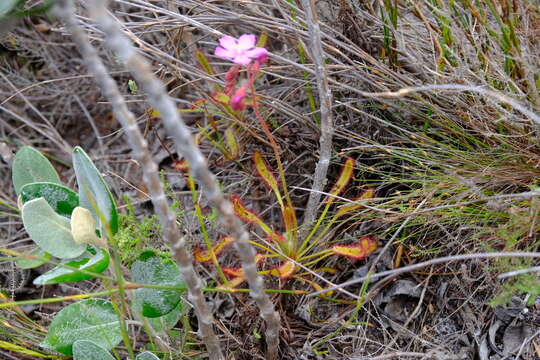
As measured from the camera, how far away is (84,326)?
4.17 feet

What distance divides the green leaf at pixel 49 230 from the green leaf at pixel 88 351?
19 cm

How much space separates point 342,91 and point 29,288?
1233 mm

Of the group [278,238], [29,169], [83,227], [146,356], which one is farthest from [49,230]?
[278,238]

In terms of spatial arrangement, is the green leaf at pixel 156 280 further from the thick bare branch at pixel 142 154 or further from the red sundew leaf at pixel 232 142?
the red sundew leaf at pixel 232 142

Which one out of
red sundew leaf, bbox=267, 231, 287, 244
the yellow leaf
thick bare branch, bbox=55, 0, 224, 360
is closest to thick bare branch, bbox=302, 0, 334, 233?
red sundew leaf, bbox=267, 231, 287, 244

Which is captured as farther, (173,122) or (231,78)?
(231,78)

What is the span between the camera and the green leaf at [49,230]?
44.3 inches

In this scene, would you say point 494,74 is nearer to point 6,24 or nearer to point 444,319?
point 444,319

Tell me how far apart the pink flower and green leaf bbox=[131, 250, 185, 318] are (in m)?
0.47

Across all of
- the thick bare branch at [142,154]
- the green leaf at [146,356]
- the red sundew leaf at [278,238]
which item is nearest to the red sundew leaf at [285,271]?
the red sundew leaf at [278,238]

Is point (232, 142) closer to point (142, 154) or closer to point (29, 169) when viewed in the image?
point (29, 169)

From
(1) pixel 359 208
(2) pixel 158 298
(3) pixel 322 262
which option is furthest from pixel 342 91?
(2) pixel 158 298

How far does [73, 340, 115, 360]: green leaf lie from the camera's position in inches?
46.8

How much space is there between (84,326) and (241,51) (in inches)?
28.7
